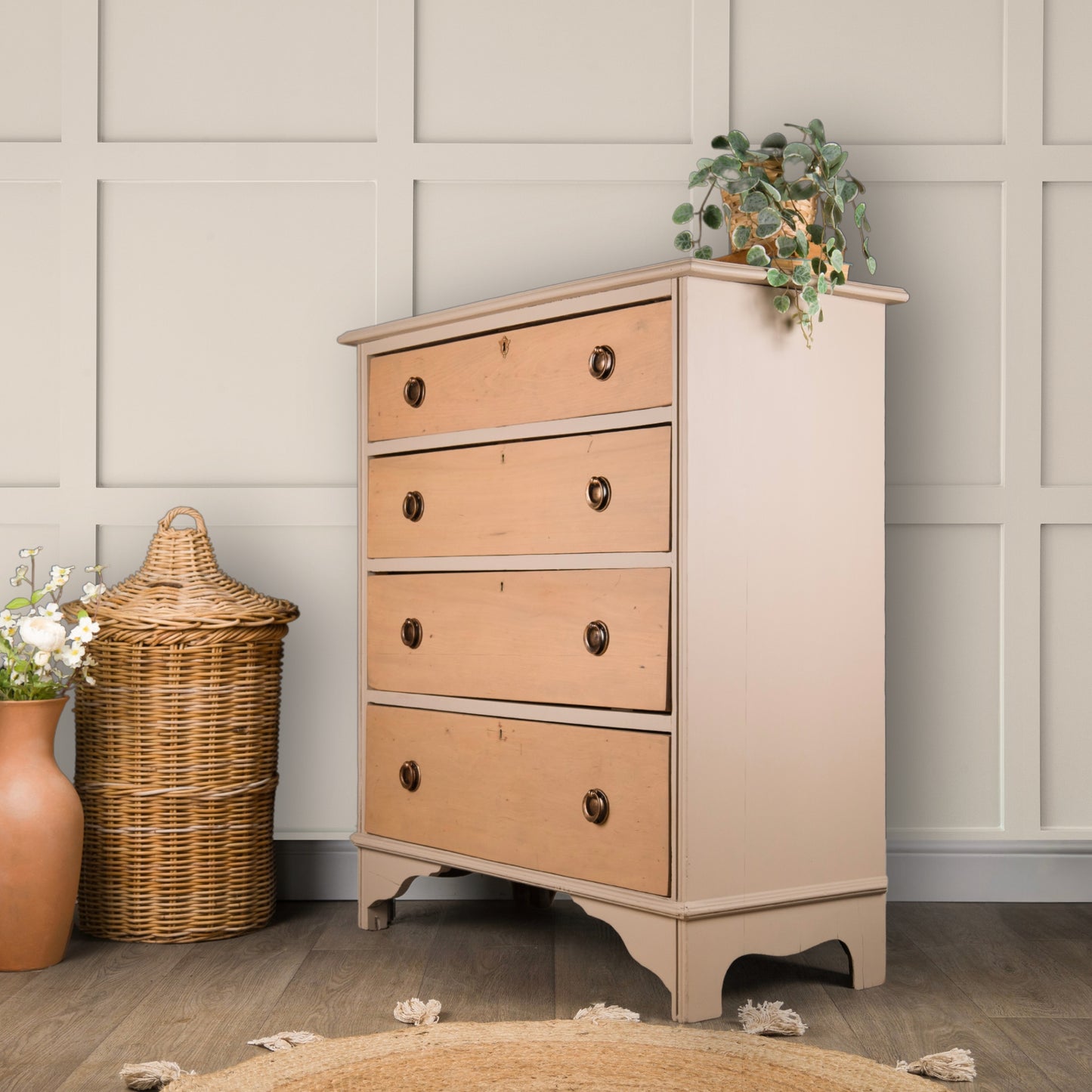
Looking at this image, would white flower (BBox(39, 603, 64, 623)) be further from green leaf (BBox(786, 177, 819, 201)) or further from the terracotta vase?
green leaf (BBox(786, 177, 819, 201))

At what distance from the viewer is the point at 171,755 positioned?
221 centimetres

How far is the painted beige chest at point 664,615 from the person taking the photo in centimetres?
179

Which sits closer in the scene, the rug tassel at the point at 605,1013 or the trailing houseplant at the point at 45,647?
the rug tassel at the point at 605,1013

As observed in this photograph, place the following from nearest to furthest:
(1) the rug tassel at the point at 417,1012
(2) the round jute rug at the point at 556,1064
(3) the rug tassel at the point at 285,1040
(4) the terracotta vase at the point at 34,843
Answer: (2) the round jute rug at the point at 556,1064 < (3) the rug tassel at the point at 285,1040 < (1) the rug tassel at the point at 417,1012 < (4) the terracotta vase at the point at 34,843

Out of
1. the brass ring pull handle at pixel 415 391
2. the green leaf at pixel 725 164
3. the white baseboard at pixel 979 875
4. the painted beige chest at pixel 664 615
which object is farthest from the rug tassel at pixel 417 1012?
the green leaf at pixel 725 164

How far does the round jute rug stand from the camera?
153 centimetres

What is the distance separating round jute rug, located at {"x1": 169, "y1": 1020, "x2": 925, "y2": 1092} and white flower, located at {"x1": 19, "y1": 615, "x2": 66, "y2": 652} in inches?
33.5

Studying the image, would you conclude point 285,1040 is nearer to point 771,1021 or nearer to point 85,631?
point 771,1021

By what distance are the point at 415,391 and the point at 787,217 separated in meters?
0.76

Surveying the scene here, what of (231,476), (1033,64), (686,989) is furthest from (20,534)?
(1033,64)

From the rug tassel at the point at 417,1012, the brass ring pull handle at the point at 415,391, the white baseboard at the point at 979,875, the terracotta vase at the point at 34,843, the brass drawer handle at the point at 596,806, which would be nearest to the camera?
the rug tassel at the point at 417,1012

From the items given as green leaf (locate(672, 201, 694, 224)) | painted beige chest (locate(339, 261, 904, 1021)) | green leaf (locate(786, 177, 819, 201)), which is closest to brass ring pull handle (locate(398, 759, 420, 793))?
painted beige chest (locate(339, 261, 904, 1021))

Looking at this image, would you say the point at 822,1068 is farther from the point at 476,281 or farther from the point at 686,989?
the point at 476,281

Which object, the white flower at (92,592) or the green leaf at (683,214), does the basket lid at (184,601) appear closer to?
the white flower at (92,592)
